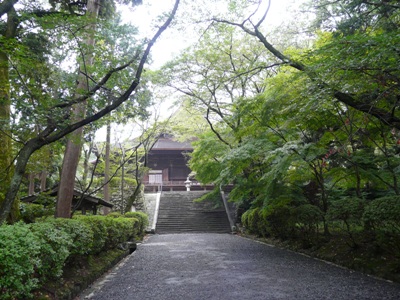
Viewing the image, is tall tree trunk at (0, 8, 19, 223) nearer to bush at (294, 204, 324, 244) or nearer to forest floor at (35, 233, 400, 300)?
forest floor at (35, 233, 400, 300)

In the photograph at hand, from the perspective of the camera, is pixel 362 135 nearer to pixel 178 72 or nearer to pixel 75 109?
pixel 75 109

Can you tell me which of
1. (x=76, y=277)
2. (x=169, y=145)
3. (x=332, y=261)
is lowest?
(x=332, y=261)

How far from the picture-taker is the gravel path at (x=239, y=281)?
503 centimetres

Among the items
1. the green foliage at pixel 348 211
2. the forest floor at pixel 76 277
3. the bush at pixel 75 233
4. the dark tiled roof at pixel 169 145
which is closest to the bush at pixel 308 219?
the green foliage at pixel 348 211

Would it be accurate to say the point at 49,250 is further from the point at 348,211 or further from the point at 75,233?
the point at 348,211

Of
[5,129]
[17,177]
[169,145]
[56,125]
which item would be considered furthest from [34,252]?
[169,145]

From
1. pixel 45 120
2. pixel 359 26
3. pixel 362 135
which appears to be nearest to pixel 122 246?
pixel 45 120

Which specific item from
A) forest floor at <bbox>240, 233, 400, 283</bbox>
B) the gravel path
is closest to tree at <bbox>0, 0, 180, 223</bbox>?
the gravel path

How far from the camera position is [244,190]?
11922 millimetres

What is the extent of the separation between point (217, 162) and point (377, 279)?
9.85 metres

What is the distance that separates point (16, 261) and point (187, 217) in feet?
66.6

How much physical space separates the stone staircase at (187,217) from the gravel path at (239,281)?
12.7 meters

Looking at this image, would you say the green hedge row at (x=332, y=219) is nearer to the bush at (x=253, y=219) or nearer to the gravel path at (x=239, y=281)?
the bush at (x=253, y=219)

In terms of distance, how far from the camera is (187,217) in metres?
23.5
